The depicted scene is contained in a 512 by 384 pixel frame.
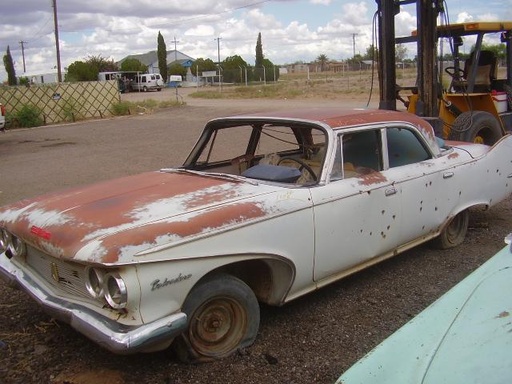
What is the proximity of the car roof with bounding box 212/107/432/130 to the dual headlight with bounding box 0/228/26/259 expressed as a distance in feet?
6.21

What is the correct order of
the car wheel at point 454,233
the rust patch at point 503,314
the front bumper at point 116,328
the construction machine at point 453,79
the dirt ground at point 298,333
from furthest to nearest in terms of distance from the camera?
1. the construction machine at point 453,79
2. the car wheel at point 454,233
3. the dirt ground at point 298,333
4. the front bumper at point 116,328
5. the rust patch at point 503,314

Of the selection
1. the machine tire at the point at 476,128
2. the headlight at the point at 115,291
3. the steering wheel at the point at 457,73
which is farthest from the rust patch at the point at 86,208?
the steering wheel at the point at 457,73

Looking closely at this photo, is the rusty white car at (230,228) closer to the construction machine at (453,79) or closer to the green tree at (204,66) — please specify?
the construction machine at (453,79)

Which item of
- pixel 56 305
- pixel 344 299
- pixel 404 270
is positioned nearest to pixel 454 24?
pixel 404 270

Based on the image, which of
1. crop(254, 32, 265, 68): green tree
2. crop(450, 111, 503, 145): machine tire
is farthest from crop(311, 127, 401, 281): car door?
crop(254, 32, 265, 68): green tree

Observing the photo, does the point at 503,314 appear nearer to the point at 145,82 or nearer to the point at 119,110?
the point at 119,110

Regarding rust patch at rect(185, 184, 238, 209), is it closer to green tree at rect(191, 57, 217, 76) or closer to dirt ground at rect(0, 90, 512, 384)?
dirt ground at rect(0, 90, 512, 384)

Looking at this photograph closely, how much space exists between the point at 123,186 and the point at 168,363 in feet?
4.27

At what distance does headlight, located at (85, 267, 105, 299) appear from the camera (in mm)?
2762

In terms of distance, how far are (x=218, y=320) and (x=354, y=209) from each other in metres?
1.24

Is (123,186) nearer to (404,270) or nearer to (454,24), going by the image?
(404,270)

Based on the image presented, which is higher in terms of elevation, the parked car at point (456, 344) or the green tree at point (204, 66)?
the green tree at point (204, 66)

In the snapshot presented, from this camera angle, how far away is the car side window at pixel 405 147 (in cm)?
447

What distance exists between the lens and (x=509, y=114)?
31.7 feet
